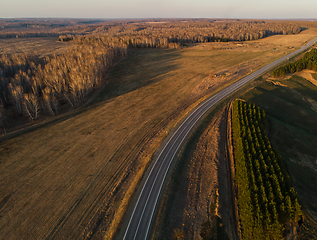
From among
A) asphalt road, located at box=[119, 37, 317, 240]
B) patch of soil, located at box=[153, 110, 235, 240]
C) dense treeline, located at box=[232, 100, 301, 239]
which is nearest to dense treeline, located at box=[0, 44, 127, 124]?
asphalt road, located at box=[119, 37, 317, 240]

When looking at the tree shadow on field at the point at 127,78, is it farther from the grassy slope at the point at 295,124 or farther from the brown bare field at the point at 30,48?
the brown bare field at the point at 30,48

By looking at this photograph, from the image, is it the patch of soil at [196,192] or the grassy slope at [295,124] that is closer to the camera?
the patch of soil at [196,192]

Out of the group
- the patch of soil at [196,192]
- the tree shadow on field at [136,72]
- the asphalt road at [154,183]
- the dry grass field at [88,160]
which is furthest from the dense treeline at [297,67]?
the patch of soil at [196,192]

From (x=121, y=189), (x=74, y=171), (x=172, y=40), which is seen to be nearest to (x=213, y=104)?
(x=121, y=189)

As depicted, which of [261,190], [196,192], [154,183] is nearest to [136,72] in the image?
[154,183]

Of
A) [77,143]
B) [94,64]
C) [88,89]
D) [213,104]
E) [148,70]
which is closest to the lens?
[77,143]

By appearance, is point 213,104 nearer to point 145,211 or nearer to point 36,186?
point 145,211

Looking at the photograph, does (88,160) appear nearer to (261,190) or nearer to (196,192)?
(196,192)
